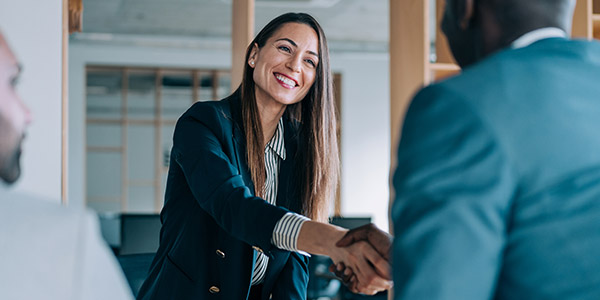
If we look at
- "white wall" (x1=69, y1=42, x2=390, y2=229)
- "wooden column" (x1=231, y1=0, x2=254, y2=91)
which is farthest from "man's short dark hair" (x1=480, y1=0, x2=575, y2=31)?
"white wall" (x1=69, y1=42, x2=390, y2=229)

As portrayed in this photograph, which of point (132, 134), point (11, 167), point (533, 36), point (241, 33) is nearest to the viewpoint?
point (533, 36)

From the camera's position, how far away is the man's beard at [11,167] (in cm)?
87

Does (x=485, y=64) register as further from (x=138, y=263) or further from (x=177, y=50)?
(x=177, y=50)

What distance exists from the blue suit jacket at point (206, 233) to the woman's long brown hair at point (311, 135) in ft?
0.12

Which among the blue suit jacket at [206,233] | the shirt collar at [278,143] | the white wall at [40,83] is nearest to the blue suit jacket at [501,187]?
the blue suit jacket at [206,233]

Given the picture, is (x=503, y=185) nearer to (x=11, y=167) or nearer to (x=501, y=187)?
(x=501, y=187)

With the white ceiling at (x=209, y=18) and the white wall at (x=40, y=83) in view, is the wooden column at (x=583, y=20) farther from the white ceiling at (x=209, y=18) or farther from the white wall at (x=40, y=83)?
the white ceiling at (x=209, y=18)

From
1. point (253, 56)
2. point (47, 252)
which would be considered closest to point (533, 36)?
point (47, 252)

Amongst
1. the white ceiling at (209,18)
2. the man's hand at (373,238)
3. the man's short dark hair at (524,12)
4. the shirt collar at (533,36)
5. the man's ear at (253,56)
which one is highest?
the white ceiling at (209,18)

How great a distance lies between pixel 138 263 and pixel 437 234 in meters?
1.84

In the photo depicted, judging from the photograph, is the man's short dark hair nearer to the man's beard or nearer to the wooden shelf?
the man's beard

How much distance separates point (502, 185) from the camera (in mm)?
659

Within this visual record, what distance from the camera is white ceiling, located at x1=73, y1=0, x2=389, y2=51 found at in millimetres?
8297

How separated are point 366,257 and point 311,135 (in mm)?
659
